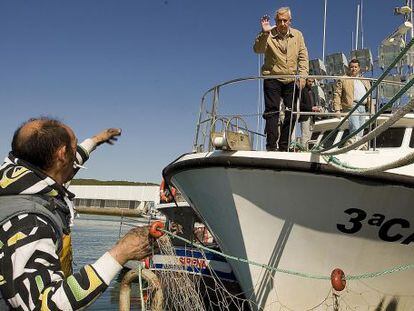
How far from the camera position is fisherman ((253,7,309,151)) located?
22.3ft

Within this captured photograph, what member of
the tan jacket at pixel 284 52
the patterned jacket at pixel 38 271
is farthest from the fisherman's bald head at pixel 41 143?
the tan jacket at pixel 284 52

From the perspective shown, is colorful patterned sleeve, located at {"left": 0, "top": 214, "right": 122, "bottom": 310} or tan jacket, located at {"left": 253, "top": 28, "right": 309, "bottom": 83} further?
tan jacket, located at {"left": 253, "top": 28, "right": 309, "bottom": 83}

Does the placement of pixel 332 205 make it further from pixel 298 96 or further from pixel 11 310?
pixel 11 310

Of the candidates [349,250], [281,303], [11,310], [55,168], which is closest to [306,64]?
[349,250]

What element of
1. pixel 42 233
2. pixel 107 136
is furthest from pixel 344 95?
pixel 42 233

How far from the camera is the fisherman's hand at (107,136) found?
398cm

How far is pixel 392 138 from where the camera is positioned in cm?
727

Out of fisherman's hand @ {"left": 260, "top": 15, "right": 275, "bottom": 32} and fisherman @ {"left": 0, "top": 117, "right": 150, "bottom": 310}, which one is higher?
fisherman's hand @ {"left": 260, "top": 15, "right": 275, "bottom": 32}

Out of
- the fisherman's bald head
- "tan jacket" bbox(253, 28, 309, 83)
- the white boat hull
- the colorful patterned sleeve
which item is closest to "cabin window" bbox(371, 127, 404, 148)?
"tan jacket" bbox(253, 28, 309, 83)

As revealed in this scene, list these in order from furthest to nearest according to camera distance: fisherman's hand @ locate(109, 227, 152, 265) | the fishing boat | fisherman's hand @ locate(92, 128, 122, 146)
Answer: the fishing boat → fisherman's hand @ locate(92, 128, 122, 146) → fisherman's hand @ locate(109, 227, 152, 265)

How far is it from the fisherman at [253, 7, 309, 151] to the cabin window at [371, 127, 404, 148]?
60.7 inches

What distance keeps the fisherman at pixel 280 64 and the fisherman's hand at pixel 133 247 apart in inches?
187

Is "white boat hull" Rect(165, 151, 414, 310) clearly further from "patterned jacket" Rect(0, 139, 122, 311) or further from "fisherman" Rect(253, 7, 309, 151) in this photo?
"patterned jacket" Rect(0, 139, 122, 311)

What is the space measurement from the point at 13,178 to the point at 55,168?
0.66ft
